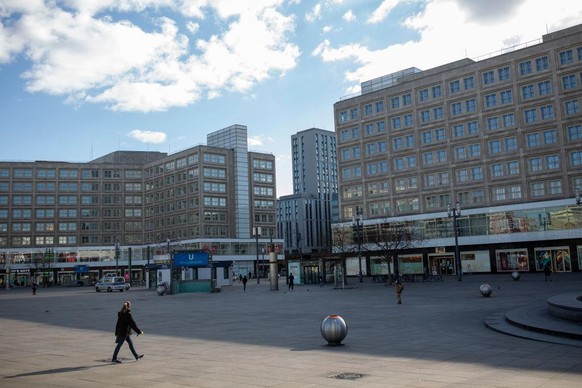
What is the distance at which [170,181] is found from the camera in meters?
122

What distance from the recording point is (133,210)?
130 metres

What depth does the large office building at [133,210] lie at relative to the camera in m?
115

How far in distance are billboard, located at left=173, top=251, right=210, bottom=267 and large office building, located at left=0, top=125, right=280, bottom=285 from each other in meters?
50.6

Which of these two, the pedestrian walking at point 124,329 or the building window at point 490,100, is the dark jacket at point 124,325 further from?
the building window at point 490,100

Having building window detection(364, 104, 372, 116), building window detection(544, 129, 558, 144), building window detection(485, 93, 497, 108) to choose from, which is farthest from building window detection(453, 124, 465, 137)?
building window detection(364, 104, 372, 116)

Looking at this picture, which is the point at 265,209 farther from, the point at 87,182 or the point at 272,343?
the point at 272,343

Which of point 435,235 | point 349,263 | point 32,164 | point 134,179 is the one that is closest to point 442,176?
point 435,235

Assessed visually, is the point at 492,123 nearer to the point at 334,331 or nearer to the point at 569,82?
the point at 569,82

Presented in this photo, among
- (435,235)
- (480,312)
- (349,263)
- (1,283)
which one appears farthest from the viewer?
(1,283)

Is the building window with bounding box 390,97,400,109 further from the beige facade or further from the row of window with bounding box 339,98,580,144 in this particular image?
the row of window with bounding box 339,98,580,144

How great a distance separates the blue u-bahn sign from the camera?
197 ft

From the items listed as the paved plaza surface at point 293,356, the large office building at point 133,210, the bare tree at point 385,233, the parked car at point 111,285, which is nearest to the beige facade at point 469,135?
the bare tree at point 385,233

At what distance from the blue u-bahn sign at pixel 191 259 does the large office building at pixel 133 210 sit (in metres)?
50.6

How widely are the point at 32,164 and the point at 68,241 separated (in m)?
18.4
